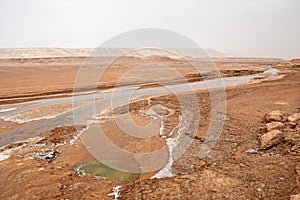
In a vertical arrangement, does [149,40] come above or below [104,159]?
above

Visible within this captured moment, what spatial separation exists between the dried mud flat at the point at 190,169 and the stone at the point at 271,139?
0.03 metres

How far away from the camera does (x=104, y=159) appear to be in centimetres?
660

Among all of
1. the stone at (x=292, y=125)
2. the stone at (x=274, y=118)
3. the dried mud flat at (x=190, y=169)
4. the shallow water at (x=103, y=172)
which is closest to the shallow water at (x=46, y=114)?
the dried mud flat at (x=190, y=169)

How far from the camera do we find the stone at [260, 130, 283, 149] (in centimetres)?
614

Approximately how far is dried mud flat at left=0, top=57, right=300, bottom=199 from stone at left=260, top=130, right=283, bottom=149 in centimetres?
3

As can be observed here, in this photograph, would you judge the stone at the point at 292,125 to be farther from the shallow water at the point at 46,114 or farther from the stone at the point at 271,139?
the shallow water at the point at 46,114

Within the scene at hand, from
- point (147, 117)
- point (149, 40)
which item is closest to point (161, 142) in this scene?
point (147, 117)

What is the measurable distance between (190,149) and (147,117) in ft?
13.0

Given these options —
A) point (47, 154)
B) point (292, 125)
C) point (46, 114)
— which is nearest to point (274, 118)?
point (292, 125)

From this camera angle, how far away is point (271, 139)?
6.17 m

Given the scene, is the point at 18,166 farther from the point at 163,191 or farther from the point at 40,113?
the point at 40,113

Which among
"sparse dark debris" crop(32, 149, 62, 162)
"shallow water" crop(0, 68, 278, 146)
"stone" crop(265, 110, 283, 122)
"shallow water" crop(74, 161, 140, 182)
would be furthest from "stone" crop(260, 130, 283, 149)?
"shallow water" crop(0, 68, 278, 146)

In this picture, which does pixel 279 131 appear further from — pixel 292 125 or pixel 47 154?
pixel 47 154

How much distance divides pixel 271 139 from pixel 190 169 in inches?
104
